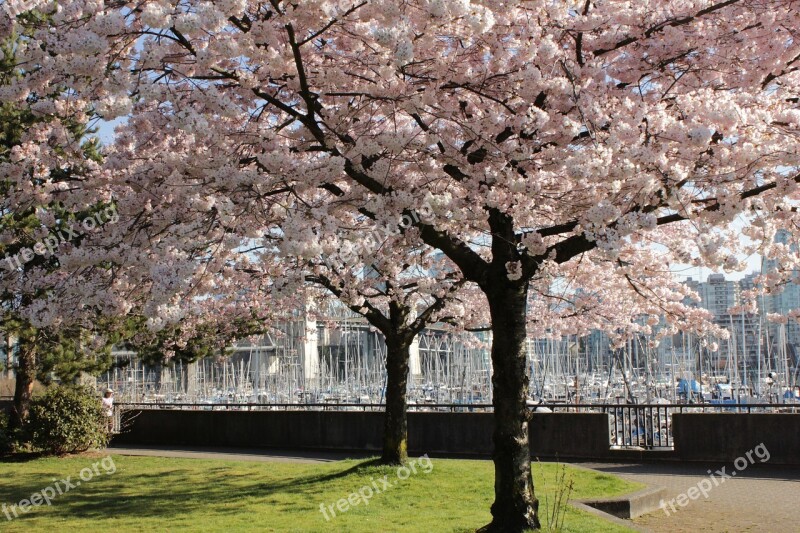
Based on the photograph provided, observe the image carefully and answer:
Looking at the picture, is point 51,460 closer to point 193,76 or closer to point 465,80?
point 193,76

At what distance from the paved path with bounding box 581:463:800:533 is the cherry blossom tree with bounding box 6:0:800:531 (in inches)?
116

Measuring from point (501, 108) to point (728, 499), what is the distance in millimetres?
Answer: 6865

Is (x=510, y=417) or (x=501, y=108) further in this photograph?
(x=501, y=108)

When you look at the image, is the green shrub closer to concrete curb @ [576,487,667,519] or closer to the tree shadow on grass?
the tree shadow on grass

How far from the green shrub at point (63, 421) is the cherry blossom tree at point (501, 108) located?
11193mm

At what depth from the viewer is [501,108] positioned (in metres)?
8.48

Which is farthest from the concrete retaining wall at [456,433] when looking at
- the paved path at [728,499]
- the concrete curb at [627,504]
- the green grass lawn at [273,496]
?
the green grass lawn at [273,496]

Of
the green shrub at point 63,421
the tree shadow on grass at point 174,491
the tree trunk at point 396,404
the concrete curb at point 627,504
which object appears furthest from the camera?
the green shrub at point 63,421

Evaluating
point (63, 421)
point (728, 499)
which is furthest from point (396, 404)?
point (63, 421)

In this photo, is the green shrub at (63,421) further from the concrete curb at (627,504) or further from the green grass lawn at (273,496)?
the concrete curb at (627,504)

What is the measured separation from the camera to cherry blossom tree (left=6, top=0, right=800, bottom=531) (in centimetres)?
685

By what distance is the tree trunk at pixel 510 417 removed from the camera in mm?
7969

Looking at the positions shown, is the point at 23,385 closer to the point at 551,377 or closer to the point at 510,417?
the point at 510,417

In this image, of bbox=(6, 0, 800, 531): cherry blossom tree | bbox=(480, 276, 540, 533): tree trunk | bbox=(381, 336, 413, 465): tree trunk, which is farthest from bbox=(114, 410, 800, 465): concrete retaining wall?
bbox=(6, 0, 800, 531): cherry blossom tree
